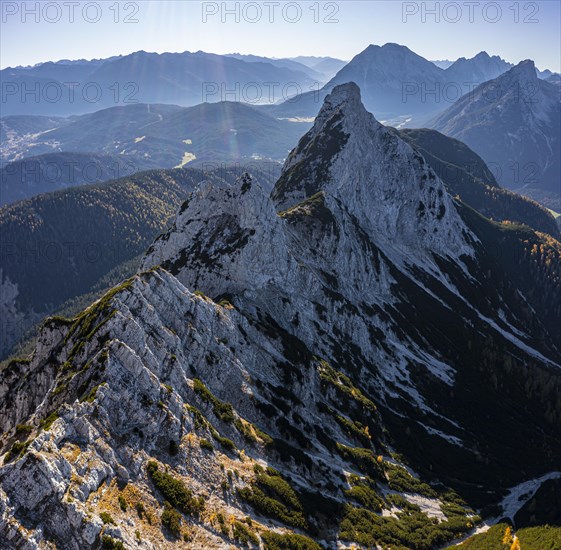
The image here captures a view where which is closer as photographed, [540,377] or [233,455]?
[233,455]

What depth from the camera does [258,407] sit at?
79750 mm

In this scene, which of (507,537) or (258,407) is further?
(507,537)

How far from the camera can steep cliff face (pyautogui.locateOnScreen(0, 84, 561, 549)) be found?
47.1 metres

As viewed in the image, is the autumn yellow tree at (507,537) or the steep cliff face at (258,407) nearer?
the steep cliff face at (258,407)

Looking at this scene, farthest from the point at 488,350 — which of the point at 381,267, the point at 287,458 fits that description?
the point at 287,458

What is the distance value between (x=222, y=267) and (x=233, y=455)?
182 feet

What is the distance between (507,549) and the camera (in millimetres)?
80875

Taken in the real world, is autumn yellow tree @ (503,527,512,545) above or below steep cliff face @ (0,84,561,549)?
below

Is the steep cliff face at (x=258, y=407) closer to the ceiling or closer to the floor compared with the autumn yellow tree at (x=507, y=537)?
closer to the ceiling

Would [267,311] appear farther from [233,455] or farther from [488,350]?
[488,350]

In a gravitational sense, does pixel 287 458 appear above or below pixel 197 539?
below

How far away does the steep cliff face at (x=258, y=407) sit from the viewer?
47.1m

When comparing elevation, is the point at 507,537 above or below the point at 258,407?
below

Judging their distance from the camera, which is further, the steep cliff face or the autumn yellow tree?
the autumn yellow tree
